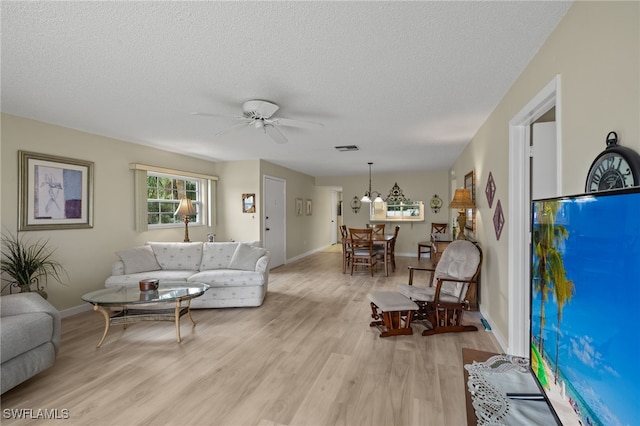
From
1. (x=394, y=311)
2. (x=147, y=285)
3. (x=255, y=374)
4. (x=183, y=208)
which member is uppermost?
(x=183, y=208)

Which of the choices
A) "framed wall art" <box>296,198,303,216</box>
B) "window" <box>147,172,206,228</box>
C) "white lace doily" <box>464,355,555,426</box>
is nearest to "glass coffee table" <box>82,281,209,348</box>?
"window" <box>147,172,206,228</box>

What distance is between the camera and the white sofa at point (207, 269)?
3.99 m

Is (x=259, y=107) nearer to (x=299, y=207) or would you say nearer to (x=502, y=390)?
(x=502, y=390)

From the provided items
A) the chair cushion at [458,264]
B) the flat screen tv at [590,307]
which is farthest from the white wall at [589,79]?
the chair cushion at [458,264]

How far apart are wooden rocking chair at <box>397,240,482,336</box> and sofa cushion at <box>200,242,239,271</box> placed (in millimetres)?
2516

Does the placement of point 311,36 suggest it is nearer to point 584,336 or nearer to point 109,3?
point 109,3

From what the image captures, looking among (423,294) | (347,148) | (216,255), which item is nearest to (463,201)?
(423,294)

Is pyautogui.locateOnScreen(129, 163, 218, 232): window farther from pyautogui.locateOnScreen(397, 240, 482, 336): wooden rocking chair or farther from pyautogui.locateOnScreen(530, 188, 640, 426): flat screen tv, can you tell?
pyautogui.locateOnScreen(530, 188, 640, 426): flat screen tv

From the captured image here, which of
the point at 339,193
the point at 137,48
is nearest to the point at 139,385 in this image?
the point at 137,48

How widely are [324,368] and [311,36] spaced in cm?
243

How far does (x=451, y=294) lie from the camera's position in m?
3.33

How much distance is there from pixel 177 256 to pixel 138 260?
497 millimetres

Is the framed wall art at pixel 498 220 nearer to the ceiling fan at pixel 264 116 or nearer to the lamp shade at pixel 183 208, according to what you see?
the ceiling fan at pixel 264 116

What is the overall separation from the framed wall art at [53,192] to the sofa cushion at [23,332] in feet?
5.35
